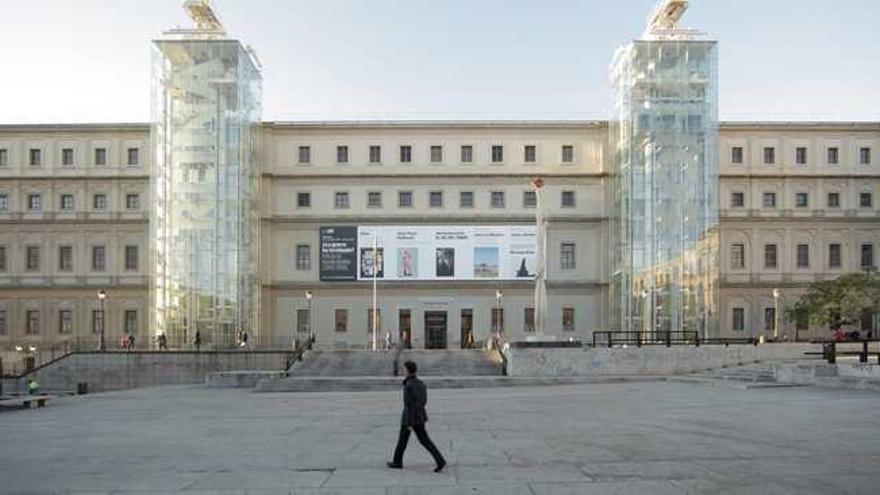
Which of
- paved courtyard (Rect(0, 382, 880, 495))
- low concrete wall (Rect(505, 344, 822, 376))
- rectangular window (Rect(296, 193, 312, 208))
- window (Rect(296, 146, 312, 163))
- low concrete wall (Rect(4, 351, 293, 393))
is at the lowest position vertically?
low concrete wall (Rect(4, 351, 293, 393))

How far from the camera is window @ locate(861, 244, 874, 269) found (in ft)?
221

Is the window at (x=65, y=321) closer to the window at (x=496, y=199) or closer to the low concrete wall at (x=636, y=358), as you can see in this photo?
the window at (x=496, y=199)

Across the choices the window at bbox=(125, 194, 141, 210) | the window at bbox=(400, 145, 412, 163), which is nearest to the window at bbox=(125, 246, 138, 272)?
the window at bbox=(125, 194, 141, 210)

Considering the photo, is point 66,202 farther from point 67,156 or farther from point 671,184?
point 671,184

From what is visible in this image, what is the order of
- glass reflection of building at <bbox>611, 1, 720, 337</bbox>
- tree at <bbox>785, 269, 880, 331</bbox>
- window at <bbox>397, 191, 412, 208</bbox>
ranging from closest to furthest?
tree at <bbox>785, 269, 880, 331</bbox>
glass reflection of building at <bbox>611, 1, 720, 337</bbox>
window at <bbox>397, 191, 412, 208</bbox>

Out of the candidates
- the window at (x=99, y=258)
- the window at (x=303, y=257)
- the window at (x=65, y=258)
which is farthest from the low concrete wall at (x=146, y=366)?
the window at (x=65, y=258)

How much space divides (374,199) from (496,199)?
876 cm

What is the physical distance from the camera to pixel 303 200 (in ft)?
216

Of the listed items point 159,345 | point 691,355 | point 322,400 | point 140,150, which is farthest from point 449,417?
point 140,150

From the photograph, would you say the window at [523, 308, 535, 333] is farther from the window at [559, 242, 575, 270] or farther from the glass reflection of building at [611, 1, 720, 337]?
the glass reflection of building at [611, 1, 720, 337]

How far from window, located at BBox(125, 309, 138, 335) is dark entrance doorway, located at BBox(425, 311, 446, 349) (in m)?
21.5

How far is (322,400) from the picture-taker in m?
27.7

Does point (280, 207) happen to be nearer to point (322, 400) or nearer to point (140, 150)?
point (140, 150)

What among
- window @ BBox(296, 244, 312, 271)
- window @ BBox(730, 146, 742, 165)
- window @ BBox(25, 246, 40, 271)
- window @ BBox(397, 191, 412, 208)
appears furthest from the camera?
window @ BBox(25, 246, 40, 271)
